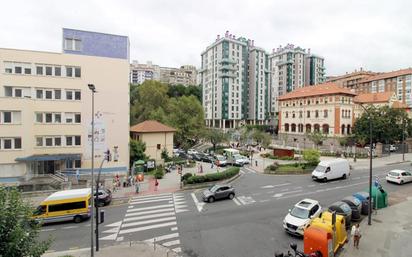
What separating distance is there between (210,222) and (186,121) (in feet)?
143

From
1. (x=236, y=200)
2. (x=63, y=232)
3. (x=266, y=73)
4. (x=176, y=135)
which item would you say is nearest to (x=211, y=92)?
(x=266, y=73)

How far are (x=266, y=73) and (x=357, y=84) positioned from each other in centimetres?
3902

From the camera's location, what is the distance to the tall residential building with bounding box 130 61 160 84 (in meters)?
162

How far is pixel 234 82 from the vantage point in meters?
104

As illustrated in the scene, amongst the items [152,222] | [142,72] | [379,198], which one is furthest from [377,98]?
[142,72]

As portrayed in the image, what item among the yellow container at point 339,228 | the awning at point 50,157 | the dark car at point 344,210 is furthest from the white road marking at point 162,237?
the awning at point 50,157

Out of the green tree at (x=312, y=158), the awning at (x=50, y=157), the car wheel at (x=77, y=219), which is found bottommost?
the car wheel at (x=77, y=219)

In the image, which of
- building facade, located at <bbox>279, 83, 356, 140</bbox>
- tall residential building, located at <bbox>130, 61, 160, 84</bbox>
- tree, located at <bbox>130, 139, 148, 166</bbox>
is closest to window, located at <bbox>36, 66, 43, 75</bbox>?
tree, located at <bbox>130, 139, 148, 166</bbox>

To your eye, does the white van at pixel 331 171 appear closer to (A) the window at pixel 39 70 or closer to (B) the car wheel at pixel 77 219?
(B) the car wheel at pixel 77 219

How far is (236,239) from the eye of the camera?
15.0 meters

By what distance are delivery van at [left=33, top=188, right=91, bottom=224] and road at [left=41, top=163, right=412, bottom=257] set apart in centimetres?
57

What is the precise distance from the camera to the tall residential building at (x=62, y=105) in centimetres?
2914

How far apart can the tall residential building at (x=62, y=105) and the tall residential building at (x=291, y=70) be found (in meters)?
100

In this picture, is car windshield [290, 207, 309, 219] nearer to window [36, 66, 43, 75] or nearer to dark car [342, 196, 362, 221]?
dark car [342, 196, 362, 221]
